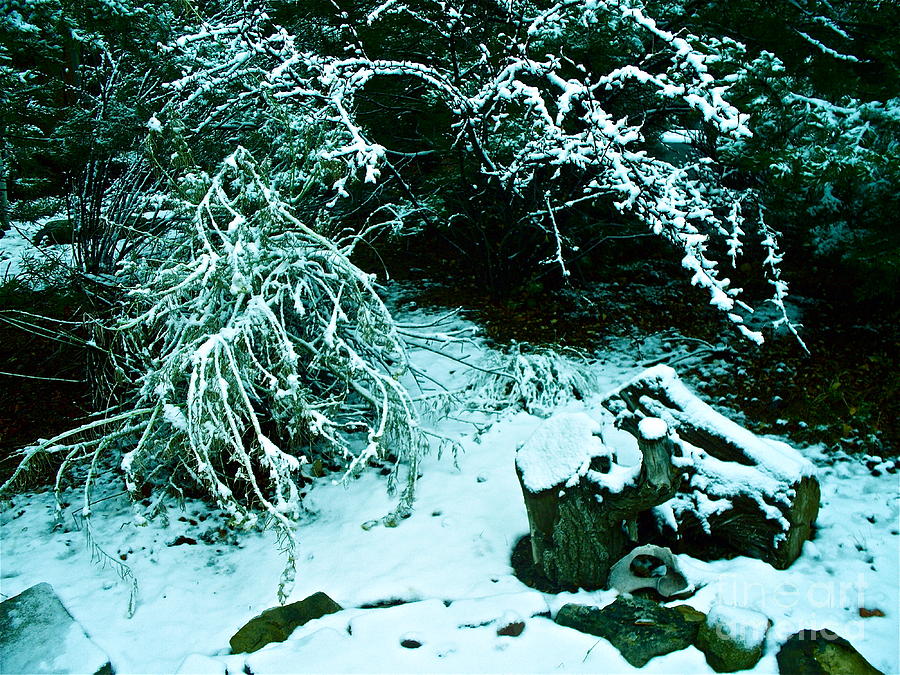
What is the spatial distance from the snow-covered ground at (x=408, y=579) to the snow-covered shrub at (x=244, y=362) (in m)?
0.27

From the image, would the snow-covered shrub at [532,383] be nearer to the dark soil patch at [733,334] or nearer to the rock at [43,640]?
the dark soil patch at [733,334]

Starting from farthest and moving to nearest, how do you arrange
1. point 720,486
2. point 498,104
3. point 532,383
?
point 498,104 < point 532,383 < point 720,486

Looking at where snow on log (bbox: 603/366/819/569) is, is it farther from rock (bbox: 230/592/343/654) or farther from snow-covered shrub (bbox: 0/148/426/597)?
rock (bbox: 230/592/343/654)

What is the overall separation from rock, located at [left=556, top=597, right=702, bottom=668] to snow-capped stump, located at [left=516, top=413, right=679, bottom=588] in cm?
24

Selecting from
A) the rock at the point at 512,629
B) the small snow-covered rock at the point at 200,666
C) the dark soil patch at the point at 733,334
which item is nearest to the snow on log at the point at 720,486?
the rock at the point at 512,629

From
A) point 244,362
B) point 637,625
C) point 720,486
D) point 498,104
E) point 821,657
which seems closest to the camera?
point 821,657

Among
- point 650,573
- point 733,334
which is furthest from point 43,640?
point 733,334

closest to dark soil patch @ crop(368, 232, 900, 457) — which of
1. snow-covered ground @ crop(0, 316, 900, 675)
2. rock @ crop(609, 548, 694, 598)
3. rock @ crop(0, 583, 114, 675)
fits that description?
snow-covered ground @ crop(0, 316, 900, 675)

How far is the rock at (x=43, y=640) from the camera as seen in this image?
2555 millimetres

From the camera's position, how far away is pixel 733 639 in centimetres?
224

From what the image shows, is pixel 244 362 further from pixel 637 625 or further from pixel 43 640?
pixel 637 625

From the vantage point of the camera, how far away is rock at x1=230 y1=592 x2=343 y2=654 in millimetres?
2635

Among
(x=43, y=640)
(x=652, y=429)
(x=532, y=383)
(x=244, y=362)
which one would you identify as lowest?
(x=43, y=640)

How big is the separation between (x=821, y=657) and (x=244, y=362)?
2.89 metres
